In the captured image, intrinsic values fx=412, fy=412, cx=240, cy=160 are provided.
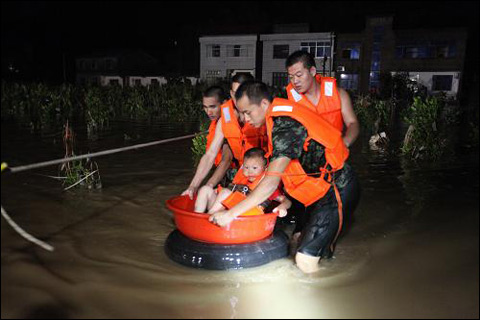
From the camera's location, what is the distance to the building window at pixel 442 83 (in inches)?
1273

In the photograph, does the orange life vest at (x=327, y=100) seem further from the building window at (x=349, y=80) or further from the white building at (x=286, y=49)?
the building window at (x=349, y=80)

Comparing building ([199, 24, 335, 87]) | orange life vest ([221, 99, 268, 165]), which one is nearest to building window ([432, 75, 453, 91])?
building ([199, 24, 335, 87])

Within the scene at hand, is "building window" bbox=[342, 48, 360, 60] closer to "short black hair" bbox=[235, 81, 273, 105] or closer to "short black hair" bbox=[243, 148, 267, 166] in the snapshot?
"short black hair" bbox=[243, 148, 267, 166]

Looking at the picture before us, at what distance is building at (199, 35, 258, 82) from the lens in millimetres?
37375

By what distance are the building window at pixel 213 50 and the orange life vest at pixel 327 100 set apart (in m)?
35.2

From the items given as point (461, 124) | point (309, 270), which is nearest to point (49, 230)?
point (309, 270)

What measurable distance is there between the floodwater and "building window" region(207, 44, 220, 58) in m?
33.3

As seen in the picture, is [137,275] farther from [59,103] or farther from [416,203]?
[59,103]

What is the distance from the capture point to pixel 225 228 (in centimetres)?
390

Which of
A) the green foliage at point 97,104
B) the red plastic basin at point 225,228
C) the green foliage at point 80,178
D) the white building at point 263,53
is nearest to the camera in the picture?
the red plastic basin at point 225,228

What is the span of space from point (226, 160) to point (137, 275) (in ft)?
6.46

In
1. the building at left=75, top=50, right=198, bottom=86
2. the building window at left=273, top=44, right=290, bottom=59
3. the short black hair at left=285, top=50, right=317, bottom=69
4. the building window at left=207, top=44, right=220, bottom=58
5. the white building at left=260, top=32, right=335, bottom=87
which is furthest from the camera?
the building at left=75, top=50, right=198, bottom=86

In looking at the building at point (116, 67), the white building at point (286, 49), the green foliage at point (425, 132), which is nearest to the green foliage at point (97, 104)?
the green foliage at point (425, 132)

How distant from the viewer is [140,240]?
474 cm
